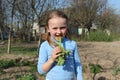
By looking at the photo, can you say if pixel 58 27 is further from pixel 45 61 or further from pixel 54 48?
pixel 45 61

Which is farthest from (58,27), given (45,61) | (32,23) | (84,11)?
(84,11)

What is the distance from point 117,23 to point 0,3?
133 feet

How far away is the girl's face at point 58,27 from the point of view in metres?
2.60

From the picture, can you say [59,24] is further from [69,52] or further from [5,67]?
[5,67]

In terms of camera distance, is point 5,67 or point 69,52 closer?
point 69,52

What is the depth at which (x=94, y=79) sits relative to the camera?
7.11 meters

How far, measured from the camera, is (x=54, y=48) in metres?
2.59

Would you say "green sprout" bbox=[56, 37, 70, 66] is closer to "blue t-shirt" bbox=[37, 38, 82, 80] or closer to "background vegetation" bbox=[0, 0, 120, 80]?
"blue t-shirt" bbox=[37, 38, 82, 80]

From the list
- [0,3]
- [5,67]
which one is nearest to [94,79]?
[5,67]

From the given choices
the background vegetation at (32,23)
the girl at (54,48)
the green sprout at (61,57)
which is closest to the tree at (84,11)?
the background vegetation at (32,23)

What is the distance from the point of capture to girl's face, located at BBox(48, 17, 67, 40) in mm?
2600

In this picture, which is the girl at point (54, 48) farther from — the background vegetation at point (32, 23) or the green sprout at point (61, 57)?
the background vegetation at point (32, 23)

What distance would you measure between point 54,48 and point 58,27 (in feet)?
0.61

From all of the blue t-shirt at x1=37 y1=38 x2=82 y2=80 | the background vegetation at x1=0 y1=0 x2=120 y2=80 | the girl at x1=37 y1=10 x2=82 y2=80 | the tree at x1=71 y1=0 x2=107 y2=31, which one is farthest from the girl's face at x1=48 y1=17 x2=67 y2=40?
the tree at x1=71 y1=0 x2=107 y2=31
